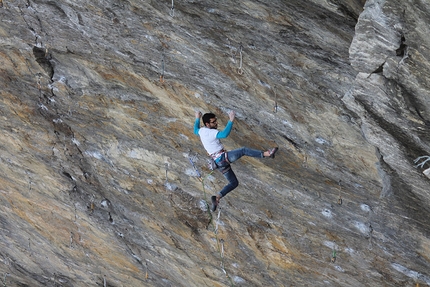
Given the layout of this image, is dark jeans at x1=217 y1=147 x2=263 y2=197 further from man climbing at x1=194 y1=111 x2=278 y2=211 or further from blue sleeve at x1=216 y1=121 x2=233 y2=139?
blue sleeve at x1=216 y1=121 x2=233 y2=139

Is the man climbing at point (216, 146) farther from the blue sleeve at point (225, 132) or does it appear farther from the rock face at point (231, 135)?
the rock face at point (231, 135)

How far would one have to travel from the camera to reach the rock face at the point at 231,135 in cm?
1338

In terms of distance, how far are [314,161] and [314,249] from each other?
2.74 m

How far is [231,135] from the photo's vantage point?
49.3 ft

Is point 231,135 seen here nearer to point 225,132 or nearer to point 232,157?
point 232,157

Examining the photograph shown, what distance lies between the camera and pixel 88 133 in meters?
16.8

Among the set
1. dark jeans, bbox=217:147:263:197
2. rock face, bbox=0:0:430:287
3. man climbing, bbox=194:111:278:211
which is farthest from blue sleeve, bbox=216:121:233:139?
rock face, bbox=0:0:430:287

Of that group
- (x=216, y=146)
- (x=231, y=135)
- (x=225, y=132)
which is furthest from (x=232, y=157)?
(x=231, y=135)

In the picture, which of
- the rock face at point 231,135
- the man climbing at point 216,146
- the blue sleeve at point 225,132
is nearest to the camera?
A: the blue sleeve at point 225,132

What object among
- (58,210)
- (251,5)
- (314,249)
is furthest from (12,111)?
(314,249)

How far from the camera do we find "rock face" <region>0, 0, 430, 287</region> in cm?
1338

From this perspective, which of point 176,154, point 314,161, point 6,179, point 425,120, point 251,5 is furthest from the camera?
point 6,179

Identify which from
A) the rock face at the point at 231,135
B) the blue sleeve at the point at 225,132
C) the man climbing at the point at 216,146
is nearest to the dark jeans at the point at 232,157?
the man climbing at the point at 216,146

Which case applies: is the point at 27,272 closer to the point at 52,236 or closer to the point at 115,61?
the point at 52,236
